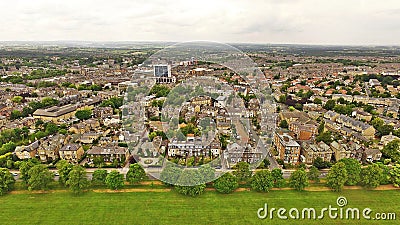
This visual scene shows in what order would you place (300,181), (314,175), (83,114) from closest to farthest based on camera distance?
1. (300,181)
2. (314,175)
3. (83,114)

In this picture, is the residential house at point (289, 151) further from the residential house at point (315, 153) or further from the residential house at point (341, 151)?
the residential house at point (341, 151)

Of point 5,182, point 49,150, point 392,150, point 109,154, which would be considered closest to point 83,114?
point 49,150

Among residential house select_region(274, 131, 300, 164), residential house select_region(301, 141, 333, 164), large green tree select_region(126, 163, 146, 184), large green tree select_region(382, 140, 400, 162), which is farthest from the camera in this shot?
large green tree select_region(382, 140, 400, 162)

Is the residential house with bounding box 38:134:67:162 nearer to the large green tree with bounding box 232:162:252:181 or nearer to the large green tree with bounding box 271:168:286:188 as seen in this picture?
the large green tree with bounding box 232:162:252:181

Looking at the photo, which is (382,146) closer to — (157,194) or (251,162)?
(251,162)

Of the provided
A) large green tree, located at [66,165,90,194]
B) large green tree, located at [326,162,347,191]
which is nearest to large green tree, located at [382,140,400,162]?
large green tree, located at [326,162,347,191]

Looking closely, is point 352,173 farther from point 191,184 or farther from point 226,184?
point 191,184

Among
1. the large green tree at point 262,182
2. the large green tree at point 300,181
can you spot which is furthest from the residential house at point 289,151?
the large green tree at point 262,182
